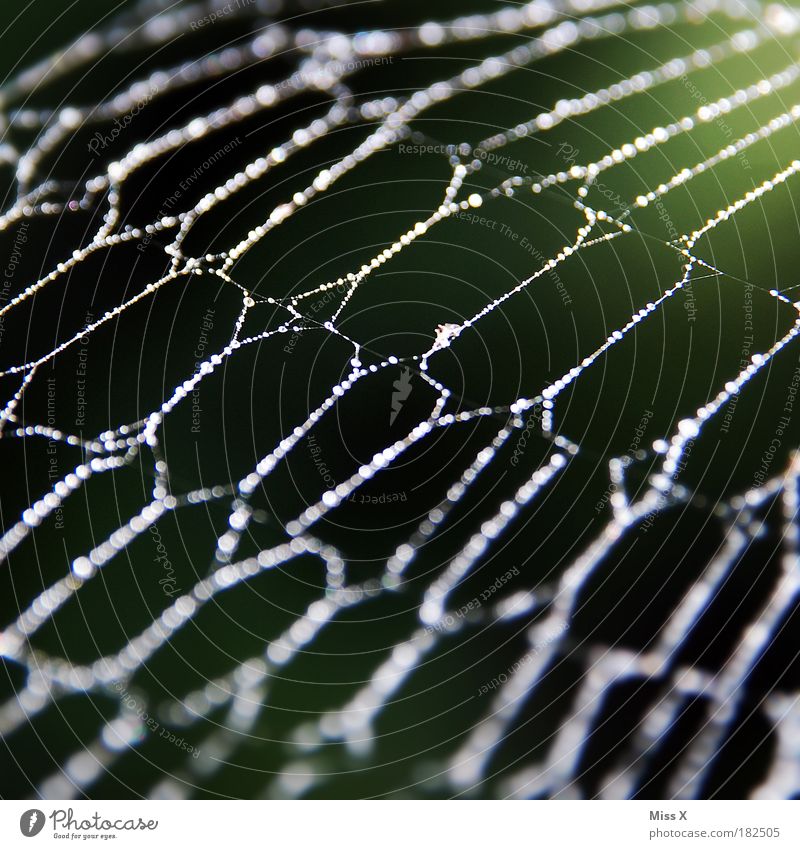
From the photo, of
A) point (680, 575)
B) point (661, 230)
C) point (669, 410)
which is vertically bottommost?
point (680, 575)

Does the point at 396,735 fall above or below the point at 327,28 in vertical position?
below

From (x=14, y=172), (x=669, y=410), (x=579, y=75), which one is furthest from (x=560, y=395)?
(x=14, y=172)

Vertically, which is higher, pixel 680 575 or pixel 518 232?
pixel 518 232

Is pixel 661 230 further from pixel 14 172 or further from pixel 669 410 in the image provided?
pixel 14 172

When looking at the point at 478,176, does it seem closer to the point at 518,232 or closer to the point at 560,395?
the point at 518,232
